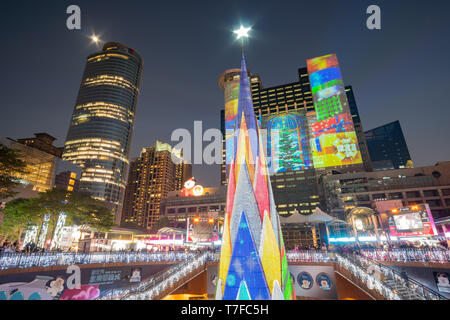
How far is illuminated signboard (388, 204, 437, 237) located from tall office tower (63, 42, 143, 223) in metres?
105

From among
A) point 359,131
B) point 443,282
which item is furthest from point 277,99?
point 443,282

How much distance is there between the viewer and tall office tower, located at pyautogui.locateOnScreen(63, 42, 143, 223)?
367ft

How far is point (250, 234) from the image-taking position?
8.32m

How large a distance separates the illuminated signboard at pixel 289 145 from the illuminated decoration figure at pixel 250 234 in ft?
295

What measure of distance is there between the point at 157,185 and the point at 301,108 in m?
98.8

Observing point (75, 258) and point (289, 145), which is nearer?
point (75, 258)

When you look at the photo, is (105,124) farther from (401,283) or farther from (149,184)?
(401,283)

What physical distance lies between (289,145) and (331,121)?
2172cm

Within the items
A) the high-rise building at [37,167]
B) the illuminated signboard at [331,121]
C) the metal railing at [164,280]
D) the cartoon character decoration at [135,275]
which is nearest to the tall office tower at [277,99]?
the illuminated signboard at [331,121]

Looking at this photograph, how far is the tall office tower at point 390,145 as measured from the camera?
500 ft

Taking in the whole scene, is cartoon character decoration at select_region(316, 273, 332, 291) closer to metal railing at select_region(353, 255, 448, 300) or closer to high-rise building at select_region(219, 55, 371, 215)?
metal railing at select_region(353, 255, 448, 300)

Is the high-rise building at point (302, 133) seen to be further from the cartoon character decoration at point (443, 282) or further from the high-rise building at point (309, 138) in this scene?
the cartoon character decoration at point (443, 282)
